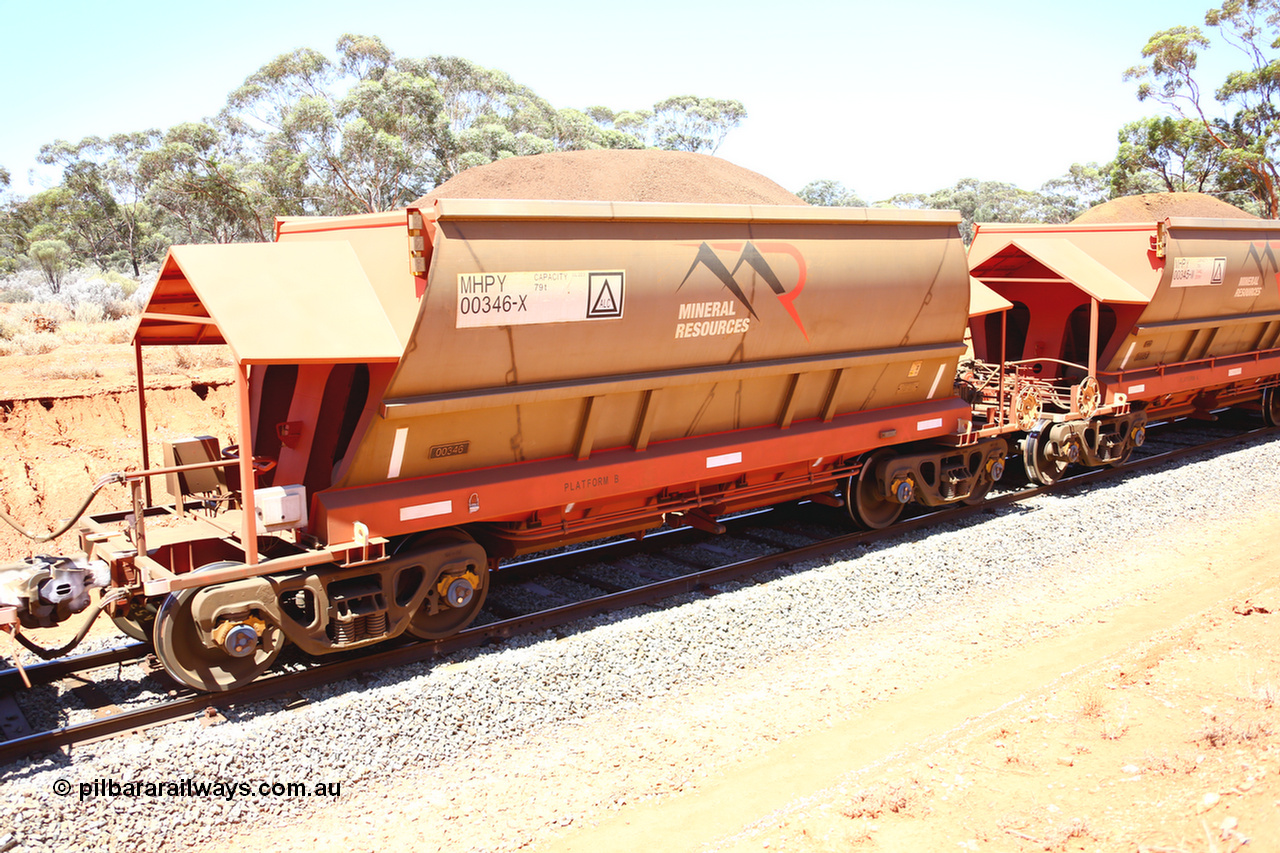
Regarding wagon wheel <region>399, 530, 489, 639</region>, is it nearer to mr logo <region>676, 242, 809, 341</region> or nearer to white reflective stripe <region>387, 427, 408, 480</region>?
white reflective stripe <region>387, 427, 408, 480</region>

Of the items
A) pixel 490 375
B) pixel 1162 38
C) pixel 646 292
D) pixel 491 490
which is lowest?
pixel 491 490

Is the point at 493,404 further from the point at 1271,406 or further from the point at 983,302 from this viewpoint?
the point at 1271,406

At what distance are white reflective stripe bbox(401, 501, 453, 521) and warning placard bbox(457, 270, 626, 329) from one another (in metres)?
1.45

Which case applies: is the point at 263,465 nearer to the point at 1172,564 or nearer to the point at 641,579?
the point at 641,579

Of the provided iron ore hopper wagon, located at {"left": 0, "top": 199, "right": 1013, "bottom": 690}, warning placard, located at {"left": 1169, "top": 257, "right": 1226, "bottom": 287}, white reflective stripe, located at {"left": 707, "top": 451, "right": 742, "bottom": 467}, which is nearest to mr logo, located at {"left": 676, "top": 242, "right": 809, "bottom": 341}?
iron ore hopper wagon, located at {"left": 0, "top": 199, "right": 1013, "bottom": 690}

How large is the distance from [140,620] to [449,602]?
7.63 ft

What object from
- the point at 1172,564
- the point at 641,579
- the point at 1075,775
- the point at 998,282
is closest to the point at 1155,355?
the point at 998,282

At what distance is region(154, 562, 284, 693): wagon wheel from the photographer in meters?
6.35

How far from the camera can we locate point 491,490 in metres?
7.54

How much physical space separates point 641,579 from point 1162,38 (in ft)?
170

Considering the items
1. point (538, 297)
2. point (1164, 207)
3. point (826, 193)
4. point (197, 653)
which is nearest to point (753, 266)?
point (538, 297)

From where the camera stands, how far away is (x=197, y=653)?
21.4 feet

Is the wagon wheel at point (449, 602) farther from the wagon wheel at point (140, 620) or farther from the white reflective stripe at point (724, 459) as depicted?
the white reflective stripe at point (724, 459)

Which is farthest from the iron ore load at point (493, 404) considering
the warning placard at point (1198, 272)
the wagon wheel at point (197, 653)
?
the warning placard at point (1198, 272)
